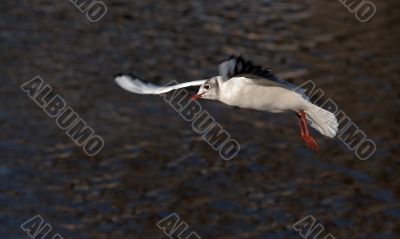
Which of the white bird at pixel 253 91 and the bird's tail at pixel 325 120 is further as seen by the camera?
the bird's tail at pixel 325 120

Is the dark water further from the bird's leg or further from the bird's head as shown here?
the bird's head

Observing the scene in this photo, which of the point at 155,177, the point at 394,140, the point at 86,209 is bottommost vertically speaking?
the point at 86,209

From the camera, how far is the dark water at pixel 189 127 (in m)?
22.5

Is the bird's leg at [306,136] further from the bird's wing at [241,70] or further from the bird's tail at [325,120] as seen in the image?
the bird's wing at [241,70]

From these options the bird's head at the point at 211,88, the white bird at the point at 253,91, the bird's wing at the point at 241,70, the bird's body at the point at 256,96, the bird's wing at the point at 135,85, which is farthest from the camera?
the bird's wing at the point at 135,85

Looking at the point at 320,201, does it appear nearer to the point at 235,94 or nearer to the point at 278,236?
the point at 278,236

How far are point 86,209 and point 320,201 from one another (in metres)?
5.47

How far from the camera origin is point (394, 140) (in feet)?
81.5

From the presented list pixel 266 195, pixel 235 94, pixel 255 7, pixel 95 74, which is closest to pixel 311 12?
pixel 255 7

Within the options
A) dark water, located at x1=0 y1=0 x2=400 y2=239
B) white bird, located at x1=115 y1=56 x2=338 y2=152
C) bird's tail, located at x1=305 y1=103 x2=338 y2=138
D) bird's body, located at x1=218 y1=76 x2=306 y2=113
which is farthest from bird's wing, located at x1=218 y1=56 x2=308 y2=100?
dark water, located at x1=0 y1=0 x2=400 y2=239

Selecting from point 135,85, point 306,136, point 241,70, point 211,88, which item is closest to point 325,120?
point 306,136

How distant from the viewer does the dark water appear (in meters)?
22.5

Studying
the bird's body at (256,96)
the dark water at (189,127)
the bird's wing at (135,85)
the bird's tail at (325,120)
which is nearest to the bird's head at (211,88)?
the bird's body at (256,96)

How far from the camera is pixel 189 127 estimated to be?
83.4ft
